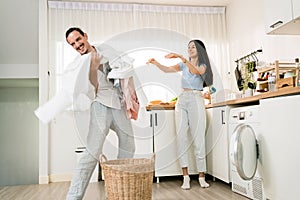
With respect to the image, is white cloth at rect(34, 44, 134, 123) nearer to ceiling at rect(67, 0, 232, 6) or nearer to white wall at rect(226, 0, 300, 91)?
white wall at rect(226, 0, 300, 91)

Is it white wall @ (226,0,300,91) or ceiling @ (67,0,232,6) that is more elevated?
ceiling @ (67,0,232,6)

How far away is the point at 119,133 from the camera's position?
2104 mm

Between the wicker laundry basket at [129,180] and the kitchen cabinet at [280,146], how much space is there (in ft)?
2.40

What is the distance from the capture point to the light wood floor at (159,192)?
244 centimetres

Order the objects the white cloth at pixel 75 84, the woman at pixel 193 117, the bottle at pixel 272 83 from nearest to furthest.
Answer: the white cloth at pixel 75 84 → the bottle at pixel 272 83 → the woman at pixel 193 117

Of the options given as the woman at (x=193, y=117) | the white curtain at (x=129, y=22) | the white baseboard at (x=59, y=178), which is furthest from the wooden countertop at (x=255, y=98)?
the white baseboard at (x=59, y=178)

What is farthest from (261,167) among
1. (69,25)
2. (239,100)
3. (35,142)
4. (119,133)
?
(35,142)

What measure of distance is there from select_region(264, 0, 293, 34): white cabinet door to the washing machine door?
0.80 m

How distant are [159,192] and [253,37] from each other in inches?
72.6

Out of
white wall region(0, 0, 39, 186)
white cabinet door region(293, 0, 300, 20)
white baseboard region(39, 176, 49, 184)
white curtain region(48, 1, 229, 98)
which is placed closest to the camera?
white cabinet door region(293, 0, 300, 20)

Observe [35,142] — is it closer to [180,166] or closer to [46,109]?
[180,166]

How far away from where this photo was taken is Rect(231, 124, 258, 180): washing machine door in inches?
74.0

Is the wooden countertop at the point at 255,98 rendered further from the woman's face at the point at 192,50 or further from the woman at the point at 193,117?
the woman's face at the point at 192,50

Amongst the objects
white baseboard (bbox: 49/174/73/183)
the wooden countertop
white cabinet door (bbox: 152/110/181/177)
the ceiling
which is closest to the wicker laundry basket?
white cabinet door (bbox: 152/110/181/177)
